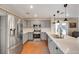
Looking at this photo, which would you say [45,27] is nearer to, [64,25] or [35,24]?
[35,24]

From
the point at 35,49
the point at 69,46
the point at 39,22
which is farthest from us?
the point at 39,22

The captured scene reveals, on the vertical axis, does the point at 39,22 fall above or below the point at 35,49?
above

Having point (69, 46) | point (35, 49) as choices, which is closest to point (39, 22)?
point (35, 49)

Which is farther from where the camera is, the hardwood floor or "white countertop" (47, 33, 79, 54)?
the hardwood floor

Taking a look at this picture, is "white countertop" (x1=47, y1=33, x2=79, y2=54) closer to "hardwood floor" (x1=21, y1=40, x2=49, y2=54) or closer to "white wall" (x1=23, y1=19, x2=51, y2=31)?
"hardwood floor" (x1=21, y1=40, x2=49, y2=54)

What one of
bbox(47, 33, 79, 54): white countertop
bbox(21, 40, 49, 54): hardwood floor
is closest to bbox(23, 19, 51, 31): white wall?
bbox(21, 40, 49, 54): hardwood floor

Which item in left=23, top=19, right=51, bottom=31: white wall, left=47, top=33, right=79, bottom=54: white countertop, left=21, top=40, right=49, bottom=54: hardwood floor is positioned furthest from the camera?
left=23, top=19, right=51, bottom=31: white wall

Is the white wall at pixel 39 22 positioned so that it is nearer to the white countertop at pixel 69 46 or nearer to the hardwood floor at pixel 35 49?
the hardwood floor at pixel 35 49

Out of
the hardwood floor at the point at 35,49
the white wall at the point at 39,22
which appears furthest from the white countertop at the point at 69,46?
the white wall at the point at 39,22

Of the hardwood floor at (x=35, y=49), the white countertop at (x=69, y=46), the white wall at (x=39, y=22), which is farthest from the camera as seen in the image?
the white wall at (x=39, y=22)

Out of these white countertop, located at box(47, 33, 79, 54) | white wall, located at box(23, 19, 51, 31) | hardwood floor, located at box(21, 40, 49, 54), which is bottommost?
hardwood floor, located at box(21, 40, 49, 54)

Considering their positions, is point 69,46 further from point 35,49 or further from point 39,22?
point 39,22
